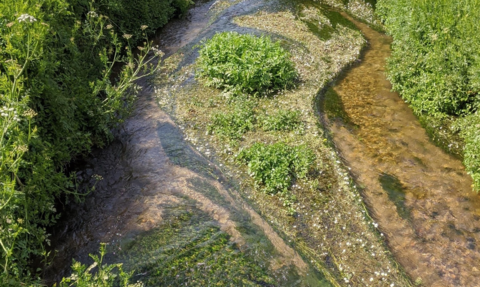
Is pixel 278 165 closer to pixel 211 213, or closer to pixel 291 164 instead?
pixel 291 164

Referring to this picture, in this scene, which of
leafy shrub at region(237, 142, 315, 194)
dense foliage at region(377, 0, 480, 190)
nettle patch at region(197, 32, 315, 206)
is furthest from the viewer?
dense foliage at region(377, 0, 480, 190)

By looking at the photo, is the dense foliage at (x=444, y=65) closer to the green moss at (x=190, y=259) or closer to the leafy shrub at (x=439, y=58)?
the leafy shrub at (x=439, y=58)

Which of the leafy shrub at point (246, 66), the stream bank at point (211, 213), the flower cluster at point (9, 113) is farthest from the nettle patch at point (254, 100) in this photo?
the flower cluster at point (9, 113)

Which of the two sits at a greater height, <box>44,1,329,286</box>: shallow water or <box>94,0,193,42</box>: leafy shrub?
<box>94,0,193,42</box>: leafy shrub

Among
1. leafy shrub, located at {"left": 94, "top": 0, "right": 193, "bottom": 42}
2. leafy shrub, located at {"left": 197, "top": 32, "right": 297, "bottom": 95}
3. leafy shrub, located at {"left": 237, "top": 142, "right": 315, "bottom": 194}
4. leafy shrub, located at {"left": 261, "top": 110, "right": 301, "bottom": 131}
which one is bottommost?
leafy shrub, located at {"left": 237, "top": 142, "right": 315, "bottom": 194}

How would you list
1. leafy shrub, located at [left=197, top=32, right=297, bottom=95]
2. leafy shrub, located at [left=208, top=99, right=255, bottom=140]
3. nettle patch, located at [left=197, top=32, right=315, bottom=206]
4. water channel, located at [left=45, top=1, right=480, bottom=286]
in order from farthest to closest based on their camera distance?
leafy shrub, located at [left=197, top=32, right=297, bottom=95], leafy shrub, located at [left=208, top=99, right=255, bottom=140], nettle patch, located at [left=197, top=32, right=315, bottom=206], water channel, located at [left=45, top=1, right=480, bottom=286]

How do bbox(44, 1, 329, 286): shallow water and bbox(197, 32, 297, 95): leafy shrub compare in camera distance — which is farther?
bbox(197, 32, 297, 95): leafy shrub

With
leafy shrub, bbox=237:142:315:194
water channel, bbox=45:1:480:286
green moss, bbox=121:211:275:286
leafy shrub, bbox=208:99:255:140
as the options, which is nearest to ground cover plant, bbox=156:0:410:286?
leafy shrub, bbox=237:142:315:194

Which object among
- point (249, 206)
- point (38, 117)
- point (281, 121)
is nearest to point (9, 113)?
point (38, 117)

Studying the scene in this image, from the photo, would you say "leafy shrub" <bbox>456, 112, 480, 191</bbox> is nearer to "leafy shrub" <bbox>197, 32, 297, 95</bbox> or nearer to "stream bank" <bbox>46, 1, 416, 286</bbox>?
"stream bank" <bbox>46, 1, 416, 286</bbox>
